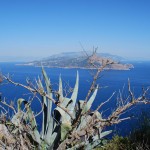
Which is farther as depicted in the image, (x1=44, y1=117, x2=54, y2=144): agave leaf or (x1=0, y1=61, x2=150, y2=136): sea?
(x1=44, y1=117, x2=54, y2=144): agave leaf

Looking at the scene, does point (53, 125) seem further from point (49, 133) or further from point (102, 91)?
point (102, 91)

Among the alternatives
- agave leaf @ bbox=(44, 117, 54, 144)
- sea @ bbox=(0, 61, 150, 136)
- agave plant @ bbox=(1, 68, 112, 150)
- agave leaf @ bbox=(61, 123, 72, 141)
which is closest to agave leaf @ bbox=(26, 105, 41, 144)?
agave plant @ bbox=(1, 68, 112, 150)

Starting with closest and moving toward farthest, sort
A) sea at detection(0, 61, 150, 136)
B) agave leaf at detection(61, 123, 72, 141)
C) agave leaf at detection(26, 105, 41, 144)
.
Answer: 1. agave leaf at detection(61, 123, 72, 141)
2. sea at detection(0, 61, 150, 136)
3. agave leaf at detection(26, 105, 41, 144)

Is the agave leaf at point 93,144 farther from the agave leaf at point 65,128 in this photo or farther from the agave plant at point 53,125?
the agave leaf at point 65,128

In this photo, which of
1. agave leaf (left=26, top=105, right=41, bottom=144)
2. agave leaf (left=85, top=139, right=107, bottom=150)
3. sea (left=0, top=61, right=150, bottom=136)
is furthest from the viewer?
agave leaf (left=85, top=139, right=107, bottom=150)

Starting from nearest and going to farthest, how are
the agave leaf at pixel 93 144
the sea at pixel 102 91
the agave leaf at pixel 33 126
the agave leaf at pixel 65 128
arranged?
1. the agave leaf at pixel 65 128
2. the sea at pixel 102 91
3. the agave leaf at pixel 33 126
4. the agave leaf at pixel 93 144

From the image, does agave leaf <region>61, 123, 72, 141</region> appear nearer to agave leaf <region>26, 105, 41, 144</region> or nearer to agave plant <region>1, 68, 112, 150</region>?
agave plant <region>1, 68, 112, 150</region>

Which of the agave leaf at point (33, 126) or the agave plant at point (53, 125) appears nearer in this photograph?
the agave plant at point (53, 125)

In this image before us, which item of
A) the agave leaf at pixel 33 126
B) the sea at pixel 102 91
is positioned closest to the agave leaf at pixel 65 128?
the sea at pixel 102 91

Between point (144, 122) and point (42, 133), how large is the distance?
209cm

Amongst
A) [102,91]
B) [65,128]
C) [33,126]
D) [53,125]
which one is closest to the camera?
→ [65,128]

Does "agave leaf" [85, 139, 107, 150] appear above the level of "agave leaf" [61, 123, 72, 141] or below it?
below

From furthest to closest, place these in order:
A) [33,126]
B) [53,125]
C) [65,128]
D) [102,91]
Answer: [102,91] < [53,125] < [33,126] < [65,128]

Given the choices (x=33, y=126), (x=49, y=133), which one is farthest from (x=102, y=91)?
(x=33, y=126)
